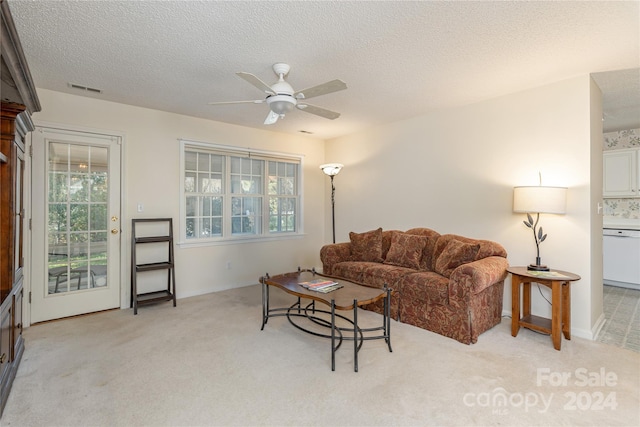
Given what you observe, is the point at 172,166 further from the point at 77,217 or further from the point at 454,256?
the point at 454,256

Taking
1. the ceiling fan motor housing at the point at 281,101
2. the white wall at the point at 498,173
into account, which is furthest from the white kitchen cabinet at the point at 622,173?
the ceiling fan motor housing at the point at 281,101

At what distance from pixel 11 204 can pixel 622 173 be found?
A: 728cm

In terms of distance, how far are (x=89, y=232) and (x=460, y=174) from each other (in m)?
4.50

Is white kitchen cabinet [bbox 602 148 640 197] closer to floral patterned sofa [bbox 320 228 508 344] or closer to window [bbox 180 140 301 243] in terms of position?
floral patterned sofa [bbox 320 228 508 344]

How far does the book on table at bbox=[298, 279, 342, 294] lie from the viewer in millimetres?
2744

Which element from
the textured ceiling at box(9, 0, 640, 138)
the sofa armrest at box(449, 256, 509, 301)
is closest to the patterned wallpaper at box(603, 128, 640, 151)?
the textured ceiling at box(9, 0, 640, 138)

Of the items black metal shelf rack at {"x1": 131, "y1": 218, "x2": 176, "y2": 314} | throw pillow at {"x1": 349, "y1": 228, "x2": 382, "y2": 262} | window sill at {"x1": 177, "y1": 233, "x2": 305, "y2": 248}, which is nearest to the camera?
black metal shelf rack at {"x1": 131, "y1": 218, "x2": 176, "y2": 314}

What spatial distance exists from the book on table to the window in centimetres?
221

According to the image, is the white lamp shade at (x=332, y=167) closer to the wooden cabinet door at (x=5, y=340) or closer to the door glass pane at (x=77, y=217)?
the door glass pane at (x=77, y=217)

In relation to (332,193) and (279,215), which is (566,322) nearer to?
(332,193)

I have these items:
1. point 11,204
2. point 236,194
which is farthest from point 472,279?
point 11,204

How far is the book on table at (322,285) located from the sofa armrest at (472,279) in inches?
41.5

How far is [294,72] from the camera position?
2.88 m

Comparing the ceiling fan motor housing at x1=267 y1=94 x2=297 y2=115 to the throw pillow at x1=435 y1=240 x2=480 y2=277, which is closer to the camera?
the ceiling fan motor housing at x1=267 y1=94 x2=297 y2=115
